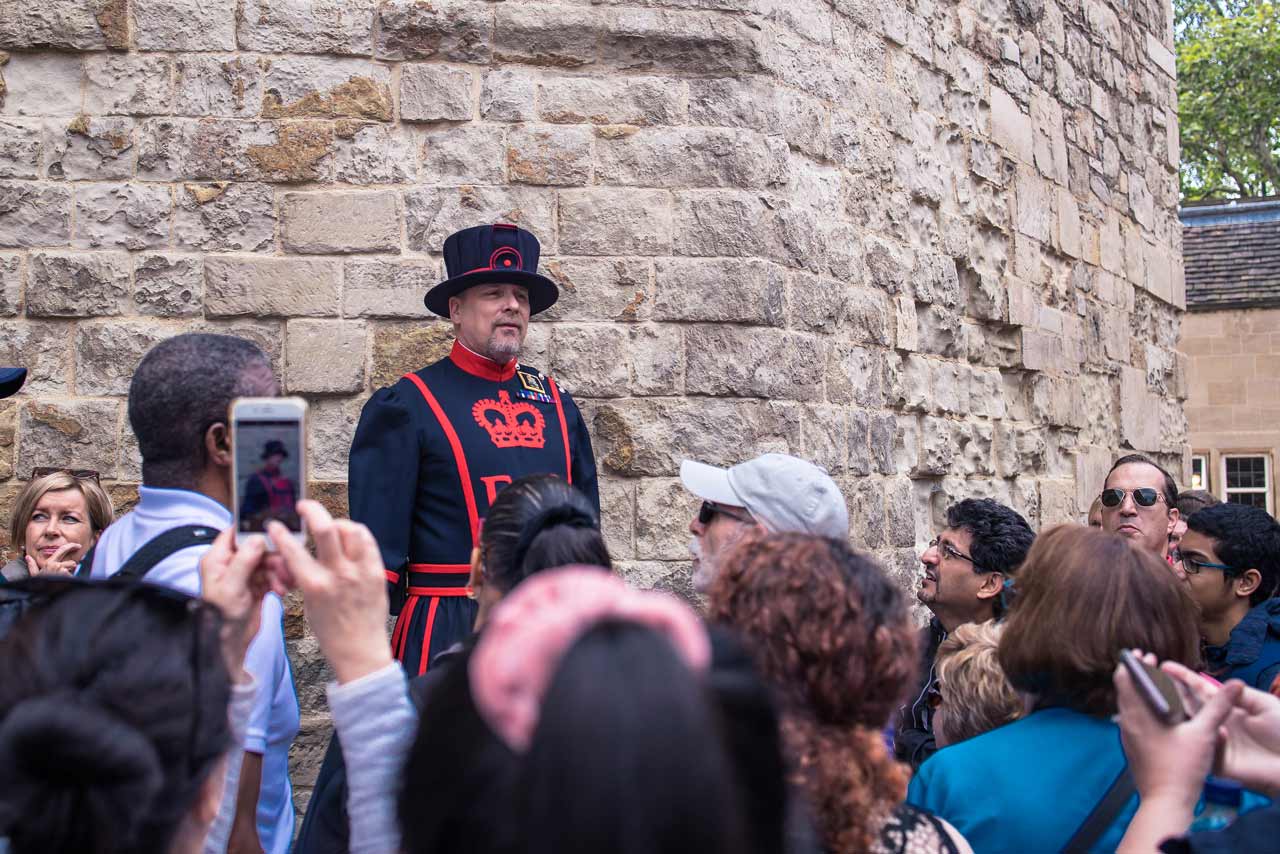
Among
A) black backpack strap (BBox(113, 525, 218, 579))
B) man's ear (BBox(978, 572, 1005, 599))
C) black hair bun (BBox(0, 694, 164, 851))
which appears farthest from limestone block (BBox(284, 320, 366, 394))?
black hair bun (BBox(0, 694, 164, 851))

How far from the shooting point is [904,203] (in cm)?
580

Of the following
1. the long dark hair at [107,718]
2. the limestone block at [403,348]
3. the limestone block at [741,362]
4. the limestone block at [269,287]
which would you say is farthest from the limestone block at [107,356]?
the long dark hair at [107,718]

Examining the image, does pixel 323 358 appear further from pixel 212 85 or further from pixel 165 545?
pixel 165 545

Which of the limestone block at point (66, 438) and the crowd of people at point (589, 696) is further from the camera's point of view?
the limestone block at point (66, 438)

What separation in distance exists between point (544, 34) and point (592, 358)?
1.14 m

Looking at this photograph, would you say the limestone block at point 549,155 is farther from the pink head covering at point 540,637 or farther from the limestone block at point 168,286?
the pink head covering at point 540,637

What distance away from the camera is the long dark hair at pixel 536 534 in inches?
88.8

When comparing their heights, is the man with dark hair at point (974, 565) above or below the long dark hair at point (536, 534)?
below

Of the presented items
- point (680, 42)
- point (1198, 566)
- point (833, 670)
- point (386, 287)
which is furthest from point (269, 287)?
point (833, 670)

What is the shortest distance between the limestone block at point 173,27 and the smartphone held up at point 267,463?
10.2 ft

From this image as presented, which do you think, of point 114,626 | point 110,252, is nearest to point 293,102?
point 110,252

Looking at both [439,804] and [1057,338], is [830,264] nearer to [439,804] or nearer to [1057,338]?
[1057,338]

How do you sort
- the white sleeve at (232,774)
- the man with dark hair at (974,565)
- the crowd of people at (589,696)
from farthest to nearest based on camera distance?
1. the man with dark hair at (974,565)
2. the white sleeve at (232,774)
3. the crowd of people at (589,696)

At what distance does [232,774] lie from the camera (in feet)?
6.37
